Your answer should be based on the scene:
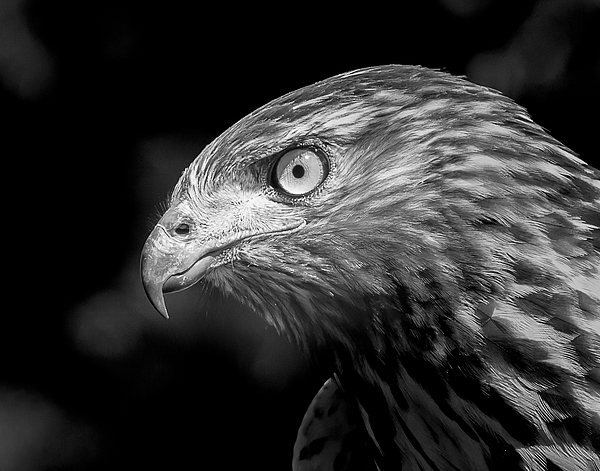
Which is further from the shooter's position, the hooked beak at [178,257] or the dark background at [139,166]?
the dark background at [139,166]

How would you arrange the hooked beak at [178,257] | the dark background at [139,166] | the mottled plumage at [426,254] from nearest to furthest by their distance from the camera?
1. the mottled plumage at [426,254]
2. the hooked beak at [178,257]
3. the dark background at [139,166]

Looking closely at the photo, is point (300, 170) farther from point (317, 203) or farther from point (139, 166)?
point (139, 166)

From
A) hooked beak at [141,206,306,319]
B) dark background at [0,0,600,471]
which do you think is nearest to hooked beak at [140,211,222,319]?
hooked beak at [141,206,306,319]

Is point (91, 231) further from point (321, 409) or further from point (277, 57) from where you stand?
point (321, 409)

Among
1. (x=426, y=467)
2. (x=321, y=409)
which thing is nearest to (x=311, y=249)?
(x=426, y=467)

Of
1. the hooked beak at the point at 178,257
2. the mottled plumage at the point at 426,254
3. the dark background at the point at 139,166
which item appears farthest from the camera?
the dark background at the point at 139,166

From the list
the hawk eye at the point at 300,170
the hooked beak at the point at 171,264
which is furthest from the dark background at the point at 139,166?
the hawk eye at the point at 300,170

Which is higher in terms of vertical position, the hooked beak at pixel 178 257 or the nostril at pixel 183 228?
the nostril at pixel 183 228

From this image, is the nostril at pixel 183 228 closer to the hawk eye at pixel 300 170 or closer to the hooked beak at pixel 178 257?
the hooked beak at pixel 178 257
